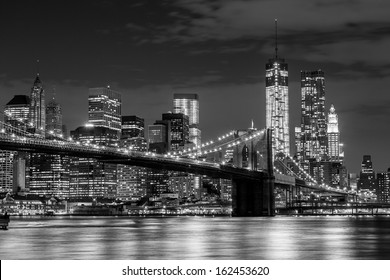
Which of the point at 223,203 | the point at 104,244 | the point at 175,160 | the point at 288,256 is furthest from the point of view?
the point at 223,203

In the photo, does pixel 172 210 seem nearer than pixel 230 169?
No

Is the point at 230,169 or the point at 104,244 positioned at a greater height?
A: the point at 230,169

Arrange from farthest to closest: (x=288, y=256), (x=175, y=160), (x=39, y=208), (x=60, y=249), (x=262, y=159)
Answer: (x=39, y=208)
(x=262, y=159)
(x=175, y=160)
(x=60, y=249)
(x=288, y=256)

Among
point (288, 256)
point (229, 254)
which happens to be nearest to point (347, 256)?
point (288, 256)

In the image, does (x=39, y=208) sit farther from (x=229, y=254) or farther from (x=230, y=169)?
(x=229, y=254)
